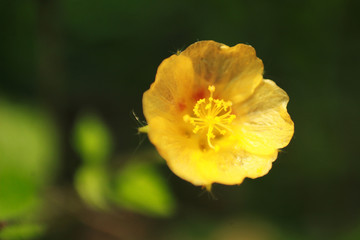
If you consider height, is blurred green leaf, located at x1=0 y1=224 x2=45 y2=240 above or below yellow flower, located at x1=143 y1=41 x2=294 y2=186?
below

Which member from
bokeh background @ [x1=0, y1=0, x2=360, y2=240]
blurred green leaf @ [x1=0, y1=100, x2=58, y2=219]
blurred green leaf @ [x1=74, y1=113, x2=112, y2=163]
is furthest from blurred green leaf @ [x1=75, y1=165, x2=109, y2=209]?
bokeh background @ [x1=0, y1=0, x2=360, y2=240]

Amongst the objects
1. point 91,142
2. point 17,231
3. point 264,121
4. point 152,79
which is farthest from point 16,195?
point 264,121

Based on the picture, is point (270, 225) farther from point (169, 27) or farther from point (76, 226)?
point (169, 27)

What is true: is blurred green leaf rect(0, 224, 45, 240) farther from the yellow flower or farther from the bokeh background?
the bokeh background

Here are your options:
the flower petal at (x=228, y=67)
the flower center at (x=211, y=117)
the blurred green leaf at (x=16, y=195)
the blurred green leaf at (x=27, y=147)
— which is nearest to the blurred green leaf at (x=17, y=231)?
the blurred green leaf at (x=16, y=195)

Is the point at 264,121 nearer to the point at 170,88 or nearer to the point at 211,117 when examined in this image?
the point at 211,117
